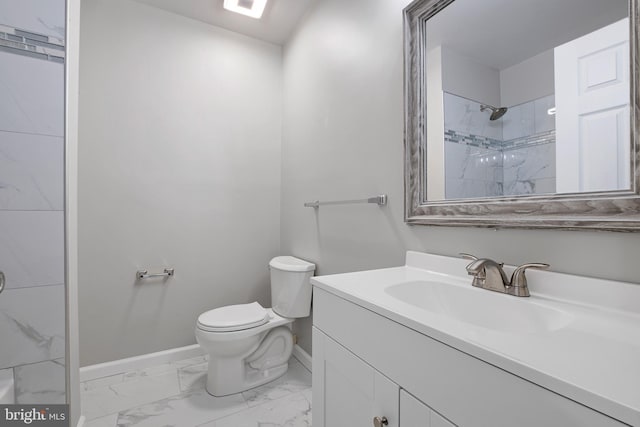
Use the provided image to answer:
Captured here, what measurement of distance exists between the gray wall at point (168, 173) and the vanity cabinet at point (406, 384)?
141 cm

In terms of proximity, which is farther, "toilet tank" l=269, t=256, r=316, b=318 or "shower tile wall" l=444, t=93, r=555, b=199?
"toilet tank" l=269, t=256, r=316, b=318

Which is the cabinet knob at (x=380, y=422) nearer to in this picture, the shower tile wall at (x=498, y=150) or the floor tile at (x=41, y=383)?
the shower tile wall at (x=498, y=150)

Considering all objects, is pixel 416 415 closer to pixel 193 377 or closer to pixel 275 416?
pixel 275 416

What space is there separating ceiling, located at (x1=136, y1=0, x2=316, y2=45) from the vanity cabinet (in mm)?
1948

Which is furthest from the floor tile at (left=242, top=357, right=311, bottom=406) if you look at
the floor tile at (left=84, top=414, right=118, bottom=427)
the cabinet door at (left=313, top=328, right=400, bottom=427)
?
the cabinet door at (left=313, top=328, right=400, bottom=427)

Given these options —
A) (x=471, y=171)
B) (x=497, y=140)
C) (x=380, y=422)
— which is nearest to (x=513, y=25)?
(x=497, y=140)

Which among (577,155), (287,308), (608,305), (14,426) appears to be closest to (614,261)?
(608,305)

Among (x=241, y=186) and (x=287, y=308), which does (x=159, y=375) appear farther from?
(x=241, y=186)

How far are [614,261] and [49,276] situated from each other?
1.88 meters

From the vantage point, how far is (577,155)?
73 cm

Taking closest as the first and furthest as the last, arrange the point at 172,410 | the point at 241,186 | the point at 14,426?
1. the point at 14,426
2. the point at 172,410
3. the point at 241,186

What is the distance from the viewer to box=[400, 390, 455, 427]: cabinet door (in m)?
0.54

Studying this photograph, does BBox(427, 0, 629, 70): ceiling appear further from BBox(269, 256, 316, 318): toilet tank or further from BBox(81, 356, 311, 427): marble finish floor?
BBox(81, 356, 311, 427): marble finish floor

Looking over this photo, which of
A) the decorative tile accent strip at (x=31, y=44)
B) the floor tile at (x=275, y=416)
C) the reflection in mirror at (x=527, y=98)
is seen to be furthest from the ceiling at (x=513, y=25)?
the floor tile at (x=275, y=416)
